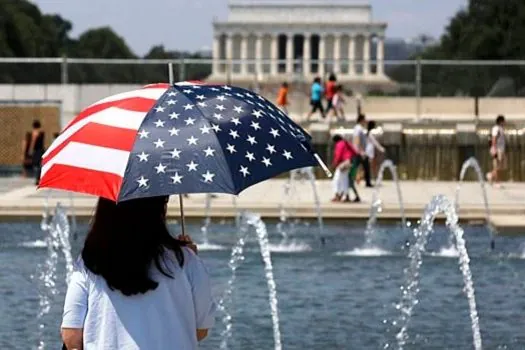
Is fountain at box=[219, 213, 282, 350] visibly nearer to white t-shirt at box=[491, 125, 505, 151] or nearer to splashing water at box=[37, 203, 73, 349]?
splashing water at box=[37, 203, 73, 349]

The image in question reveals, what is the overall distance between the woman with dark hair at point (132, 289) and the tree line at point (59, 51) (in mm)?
25935

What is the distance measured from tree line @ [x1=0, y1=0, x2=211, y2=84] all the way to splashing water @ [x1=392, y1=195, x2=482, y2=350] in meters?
13.2

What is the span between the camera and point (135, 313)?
466 cm

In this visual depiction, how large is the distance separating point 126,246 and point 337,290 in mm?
9170

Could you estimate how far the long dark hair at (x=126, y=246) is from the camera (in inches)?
183

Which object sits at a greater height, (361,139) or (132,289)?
(132,289)

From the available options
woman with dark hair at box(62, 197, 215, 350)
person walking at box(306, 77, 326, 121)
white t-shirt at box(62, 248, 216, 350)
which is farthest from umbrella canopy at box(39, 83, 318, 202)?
person walking at box(306, 77, 326, 121)

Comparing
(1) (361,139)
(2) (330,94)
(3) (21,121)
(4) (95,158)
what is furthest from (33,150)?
(4) (95,158)

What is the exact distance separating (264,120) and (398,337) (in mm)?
6185

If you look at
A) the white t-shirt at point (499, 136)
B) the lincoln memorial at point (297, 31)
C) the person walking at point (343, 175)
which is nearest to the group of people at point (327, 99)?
the white t-shirt at point (499, 136)

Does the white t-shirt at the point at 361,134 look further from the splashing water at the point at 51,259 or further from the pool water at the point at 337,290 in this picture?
the splashing water at the point at 51,259

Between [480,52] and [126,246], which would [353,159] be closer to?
[126,246]

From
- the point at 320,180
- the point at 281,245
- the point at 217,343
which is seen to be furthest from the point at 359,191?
the point at 217,343

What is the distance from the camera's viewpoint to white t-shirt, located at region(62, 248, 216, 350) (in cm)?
463
